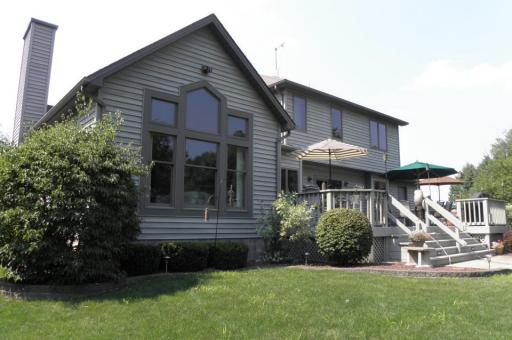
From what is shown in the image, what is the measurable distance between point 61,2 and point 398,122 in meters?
17.6

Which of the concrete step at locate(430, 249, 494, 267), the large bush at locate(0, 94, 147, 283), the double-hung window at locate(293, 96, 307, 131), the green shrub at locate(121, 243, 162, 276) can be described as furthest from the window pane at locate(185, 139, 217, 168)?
the double-hung window at locate(293, 96, 307, 131)

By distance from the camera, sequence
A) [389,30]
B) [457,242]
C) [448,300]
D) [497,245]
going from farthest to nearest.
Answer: [497,245] → [389,30] → [457,242] → [448,300]

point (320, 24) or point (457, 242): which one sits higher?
point (320, 24)

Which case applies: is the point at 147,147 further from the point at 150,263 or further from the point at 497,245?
the point at 497,245

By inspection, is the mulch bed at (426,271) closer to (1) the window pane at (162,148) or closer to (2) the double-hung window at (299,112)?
(1) the window pane at (162,148)

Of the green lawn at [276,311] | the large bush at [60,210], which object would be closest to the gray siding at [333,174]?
the green lawn at [276,311]

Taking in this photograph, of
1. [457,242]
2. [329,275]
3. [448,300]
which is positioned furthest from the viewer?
[457,242]

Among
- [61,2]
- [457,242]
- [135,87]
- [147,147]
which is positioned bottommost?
[457,242]

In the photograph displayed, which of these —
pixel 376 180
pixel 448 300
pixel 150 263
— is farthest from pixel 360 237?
pixel 376 180

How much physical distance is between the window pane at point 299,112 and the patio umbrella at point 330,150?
132 inches

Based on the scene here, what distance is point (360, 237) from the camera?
10047 millimetres

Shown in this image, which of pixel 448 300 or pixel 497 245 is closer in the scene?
pixel 448 300

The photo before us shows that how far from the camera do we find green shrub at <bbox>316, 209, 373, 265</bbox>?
10.0m

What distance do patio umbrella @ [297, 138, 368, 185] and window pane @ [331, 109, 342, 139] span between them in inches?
187
